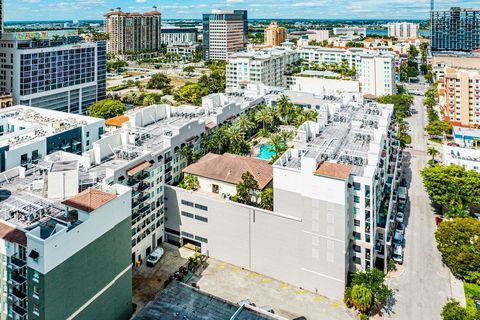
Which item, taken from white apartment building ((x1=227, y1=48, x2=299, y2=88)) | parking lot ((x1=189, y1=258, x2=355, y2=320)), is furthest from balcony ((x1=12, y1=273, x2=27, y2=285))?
white apartment building ((x1=227, y1=48, x2=299, y2=88))

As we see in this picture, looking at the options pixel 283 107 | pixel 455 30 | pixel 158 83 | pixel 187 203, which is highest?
pixel 455 30

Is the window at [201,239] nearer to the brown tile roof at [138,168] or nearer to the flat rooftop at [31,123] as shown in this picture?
the brown tile roof at [138,168]

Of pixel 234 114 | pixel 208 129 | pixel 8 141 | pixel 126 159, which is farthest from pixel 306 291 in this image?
pixel 234 114

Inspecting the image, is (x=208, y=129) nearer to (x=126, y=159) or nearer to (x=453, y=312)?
(x=126, y=159)

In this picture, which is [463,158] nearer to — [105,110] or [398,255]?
[398,255]

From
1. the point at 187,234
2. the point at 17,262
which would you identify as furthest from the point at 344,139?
the point at 17,262

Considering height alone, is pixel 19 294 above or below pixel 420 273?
above

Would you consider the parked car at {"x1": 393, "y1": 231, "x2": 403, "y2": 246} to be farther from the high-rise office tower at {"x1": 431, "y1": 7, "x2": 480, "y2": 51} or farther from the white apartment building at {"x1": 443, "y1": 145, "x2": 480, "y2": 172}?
the high-rise office tower at {"x1": 431, "y1": 7, "x2": 480, "y2": 51}
